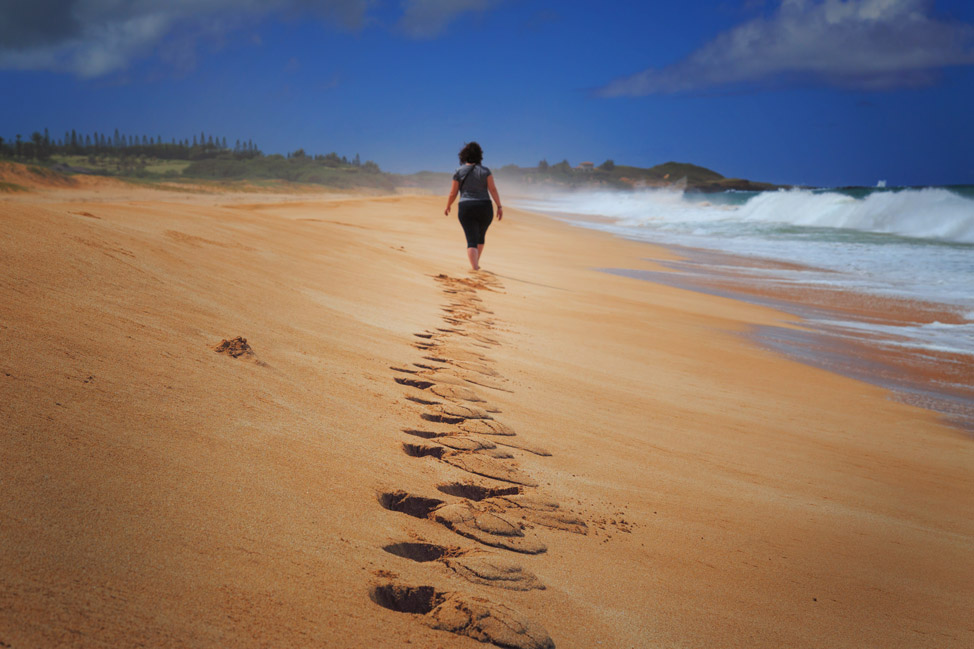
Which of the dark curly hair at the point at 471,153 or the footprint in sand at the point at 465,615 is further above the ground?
the dark curly hair at the point at 471,153

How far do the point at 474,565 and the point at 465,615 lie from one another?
0.21m

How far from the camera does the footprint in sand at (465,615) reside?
1.33 m

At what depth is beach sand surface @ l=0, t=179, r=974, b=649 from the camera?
1234mm

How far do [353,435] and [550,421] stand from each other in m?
1.05

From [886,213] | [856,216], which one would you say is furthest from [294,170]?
[886,213]

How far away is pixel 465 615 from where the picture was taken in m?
1.36

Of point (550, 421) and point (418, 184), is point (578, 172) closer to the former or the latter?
point (418, 184)

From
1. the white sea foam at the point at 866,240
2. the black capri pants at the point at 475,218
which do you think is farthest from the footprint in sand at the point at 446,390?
the white sea foam at the point at 866,240

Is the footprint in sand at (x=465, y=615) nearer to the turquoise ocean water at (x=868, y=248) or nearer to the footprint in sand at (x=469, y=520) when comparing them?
the footprint in sand at (x=469, y=520)

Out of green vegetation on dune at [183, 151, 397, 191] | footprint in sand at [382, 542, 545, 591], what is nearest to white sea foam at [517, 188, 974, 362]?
footprint in sand at [382, 542, 545, 591]

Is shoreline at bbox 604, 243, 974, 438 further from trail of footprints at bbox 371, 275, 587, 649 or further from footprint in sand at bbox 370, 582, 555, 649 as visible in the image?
footprint in sand at bbox 370, 582, 555, 649

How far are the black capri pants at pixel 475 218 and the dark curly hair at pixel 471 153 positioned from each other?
0.53 m

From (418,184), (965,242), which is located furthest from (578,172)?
(965,242)

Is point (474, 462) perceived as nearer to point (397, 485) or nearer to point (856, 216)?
point (397, 485)
